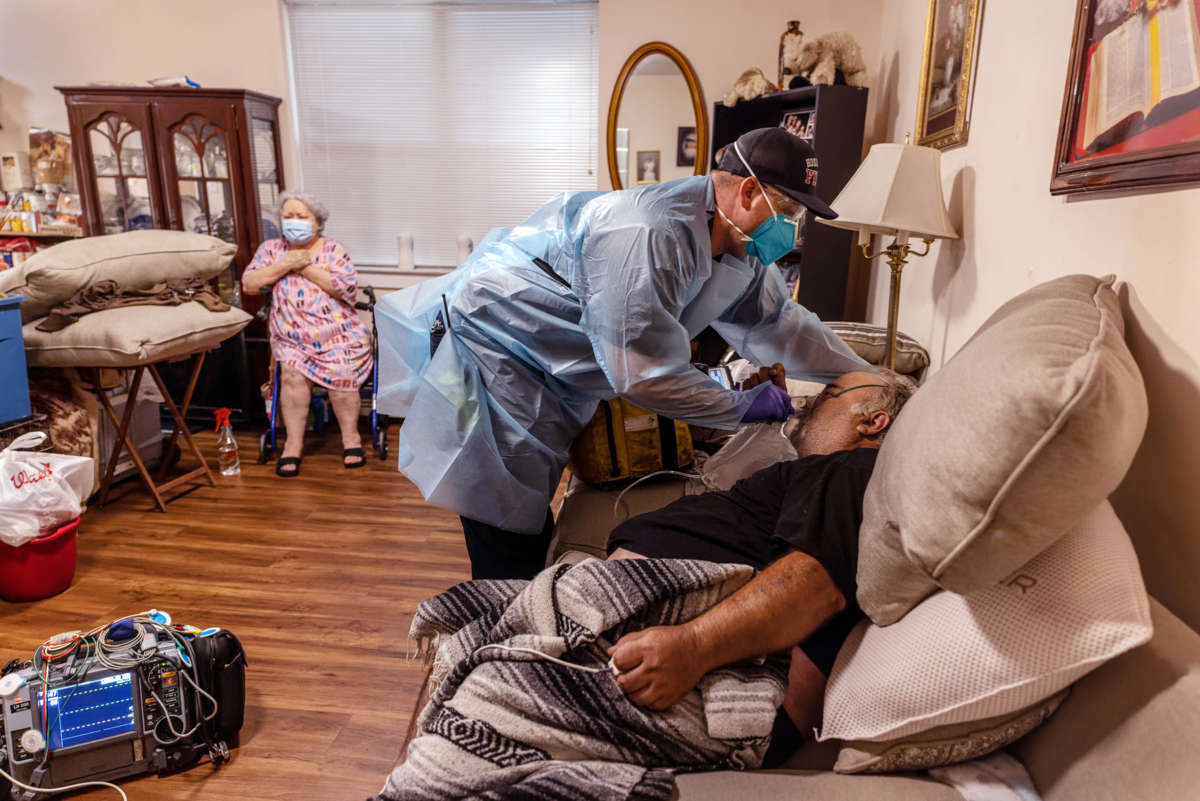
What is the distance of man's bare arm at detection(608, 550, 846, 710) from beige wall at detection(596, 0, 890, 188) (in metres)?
2.84

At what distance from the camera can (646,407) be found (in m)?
1.65

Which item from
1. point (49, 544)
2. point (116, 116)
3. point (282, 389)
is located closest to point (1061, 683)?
point (49, 544)

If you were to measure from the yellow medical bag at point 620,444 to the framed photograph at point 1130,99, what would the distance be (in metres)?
0.98

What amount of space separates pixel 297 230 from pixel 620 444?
7.80ft

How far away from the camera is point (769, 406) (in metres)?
1.72

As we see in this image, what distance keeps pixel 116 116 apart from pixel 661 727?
4070mm

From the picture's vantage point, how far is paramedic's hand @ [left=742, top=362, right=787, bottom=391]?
185 centimetres

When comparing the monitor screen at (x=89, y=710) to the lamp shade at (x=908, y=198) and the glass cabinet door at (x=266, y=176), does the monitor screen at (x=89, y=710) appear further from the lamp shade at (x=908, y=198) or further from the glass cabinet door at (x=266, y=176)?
the glass cabinet door at (x=266, y=176)

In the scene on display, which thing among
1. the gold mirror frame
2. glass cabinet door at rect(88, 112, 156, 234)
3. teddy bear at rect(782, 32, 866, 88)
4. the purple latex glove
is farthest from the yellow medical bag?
glass cabinet door at rect(88, 112, 156, 234)

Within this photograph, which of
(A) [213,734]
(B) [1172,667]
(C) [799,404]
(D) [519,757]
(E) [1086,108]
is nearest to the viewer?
(B) [1172,667]

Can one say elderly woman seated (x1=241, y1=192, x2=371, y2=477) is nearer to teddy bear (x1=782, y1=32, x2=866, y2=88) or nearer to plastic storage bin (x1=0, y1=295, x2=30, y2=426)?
plastic storage bin (x1=0, y1=295, x2=30, y2=426)

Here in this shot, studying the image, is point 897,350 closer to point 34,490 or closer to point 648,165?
point 648,165

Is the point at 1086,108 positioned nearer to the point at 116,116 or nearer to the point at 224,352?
the point at 224,352

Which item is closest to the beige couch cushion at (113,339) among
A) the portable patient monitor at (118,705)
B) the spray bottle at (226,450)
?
the spray bottle at (226,450)
